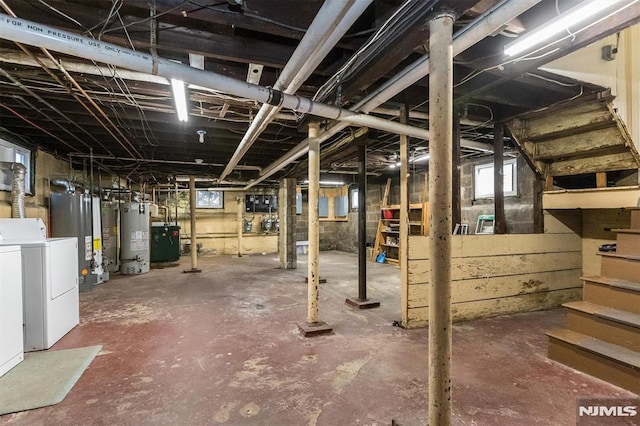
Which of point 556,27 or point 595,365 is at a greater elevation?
point 556,27

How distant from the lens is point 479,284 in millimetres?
3281

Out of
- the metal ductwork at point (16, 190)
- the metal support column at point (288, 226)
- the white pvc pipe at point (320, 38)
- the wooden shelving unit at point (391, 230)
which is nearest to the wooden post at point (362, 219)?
the white pvc pipe at point (320, 38)

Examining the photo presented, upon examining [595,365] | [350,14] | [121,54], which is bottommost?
[595,365]

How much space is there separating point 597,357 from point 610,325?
0.26 metres

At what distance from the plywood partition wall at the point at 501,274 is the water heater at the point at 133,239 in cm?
546

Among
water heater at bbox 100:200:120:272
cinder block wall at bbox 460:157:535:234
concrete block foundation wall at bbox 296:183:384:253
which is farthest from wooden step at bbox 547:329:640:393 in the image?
water heater at bbox 100:200:120:272

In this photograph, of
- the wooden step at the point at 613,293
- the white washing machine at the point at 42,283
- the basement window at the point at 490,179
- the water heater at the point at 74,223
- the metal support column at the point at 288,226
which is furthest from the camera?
the metal support column at the point at 288,226

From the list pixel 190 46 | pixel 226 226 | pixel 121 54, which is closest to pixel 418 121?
pixel 190 46

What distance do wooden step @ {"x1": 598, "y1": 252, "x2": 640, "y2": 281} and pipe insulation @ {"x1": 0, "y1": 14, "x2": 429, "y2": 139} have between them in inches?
80.8

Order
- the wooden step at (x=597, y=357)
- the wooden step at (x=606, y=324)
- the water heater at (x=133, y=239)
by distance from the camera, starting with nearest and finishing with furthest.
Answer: the wooden step at (x=597, y=357) → the wooden step at (x=606, y=324) → the water heater at (x=133, y=239)

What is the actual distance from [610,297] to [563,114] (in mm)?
1920

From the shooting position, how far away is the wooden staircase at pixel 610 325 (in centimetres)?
201

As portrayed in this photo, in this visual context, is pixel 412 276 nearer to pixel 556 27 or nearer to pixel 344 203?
pixel 556 27

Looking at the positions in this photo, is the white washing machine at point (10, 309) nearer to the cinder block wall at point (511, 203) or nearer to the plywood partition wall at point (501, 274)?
the plywood partition wall at point (501, 274)
